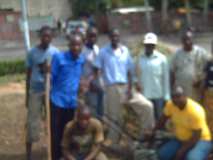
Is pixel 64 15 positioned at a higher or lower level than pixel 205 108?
lower

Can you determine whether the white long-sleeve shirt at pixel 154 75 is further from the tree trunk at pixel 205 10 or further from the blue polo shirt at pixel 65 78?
the tree trunk at pixel 205 10

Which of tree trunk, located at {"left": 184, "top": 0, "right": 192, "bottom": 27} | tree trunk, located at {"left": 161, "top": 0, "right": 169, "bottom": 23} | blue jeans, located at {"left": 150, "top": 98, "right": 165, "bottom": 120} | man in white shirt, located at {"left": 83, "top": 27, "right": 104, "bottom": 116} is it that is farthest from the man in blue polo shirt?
tree trunk, located at {"left": 161, "top": 0, "right": 169, "bottom": 23}

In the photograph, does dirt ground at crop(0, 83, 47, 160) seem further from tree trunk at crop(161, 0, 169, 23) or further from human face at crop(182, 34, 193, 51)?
tree trunk at crop(161, 0, 169, 23)

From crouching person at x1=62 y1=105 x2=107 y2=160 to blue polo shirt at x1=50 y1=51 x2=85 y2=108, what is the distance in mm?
431

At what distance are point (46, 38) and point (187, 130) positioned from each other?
6.78ft

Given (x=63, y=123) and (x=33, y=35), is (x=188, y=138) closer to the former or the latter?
(x=63, y=123)

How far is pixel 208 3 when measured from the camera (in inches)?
1030

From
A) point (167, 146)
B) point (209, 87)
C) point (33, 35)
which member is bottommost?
point (33, 35)

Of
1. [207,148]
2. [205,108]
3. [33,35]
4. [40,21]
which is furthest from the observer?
[33,35]

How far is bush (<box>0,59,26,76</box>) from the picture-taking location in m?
16.3

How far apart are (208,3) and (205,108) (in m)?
19.0

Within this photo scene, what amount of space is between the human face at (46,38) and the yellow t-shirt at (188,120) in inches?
67.0

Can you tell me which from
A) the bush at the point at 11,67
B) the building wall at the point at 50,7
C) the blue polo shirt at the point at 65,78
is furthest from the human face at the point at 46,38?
the building wall at the point at 50,7

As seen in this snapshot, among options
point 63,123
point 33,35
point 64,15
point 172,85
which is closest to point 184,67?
point 172,85
